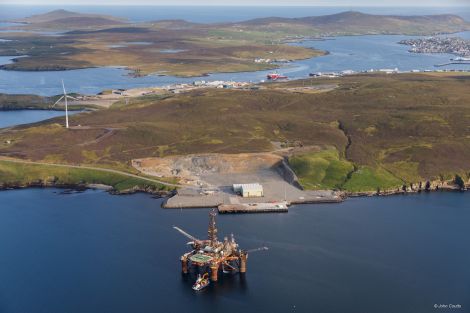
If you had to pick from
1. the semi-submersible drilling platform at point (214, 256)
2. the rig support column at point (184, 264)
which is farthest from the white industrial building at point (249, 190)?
the rig support column at point (184, 264)

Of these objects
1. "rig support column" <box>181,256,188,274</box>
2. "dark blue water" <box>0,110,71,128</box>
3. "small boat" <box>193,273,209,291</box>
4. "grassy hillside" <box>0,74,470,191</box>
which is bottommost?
"small boat" <box>193,273,209,291</box>

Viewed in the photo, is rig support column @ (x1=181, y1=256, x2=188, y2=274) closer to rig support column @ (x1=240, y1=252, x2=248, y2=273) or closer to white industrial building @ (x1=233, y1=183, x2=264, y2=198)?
rig support column @ (x1=240, y1=252, x2=248, y2=273)

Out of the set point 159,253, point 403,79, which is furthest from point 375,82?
point 159,253

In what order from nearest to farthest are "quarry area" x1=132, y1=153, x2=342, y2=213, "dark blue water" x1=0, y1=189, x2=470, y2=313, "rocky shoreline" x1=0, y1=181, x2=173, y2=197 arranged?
"dark blue water" x1=0, y1=189, x2=470, y2=313 < "quarry area" x1=132, y1=153, x2=342, y2=213 < "rocky shoreline" x1=0, y1=181, x2=173, y2=197

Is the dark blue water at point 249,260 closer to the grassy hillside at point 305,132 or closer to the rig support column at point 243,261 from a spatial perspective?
the rig support column at point 243,261

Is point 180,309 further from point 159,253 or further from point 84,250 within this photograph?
point 84,250

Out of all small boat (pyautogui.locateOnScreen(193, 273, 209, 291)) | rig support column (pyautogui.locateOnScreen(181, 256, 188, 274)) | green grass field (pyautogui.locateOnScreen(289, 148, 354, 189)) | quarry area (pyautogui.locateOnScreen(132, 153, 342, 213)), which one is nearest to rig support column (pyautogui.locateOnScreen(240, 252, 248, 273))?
small boat (pyautogui.locateOnScreen(193, 273, 209, 291))

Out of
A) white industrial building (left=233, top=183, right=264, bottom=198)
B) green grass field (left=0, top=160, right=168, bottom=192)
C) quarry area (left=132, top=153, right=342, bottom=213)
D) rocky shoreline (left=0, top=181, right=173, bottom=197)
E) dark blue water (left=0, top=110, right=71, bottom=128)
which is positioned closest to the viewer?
quarry area (left=132, top=153, right=342, bottom=213)
